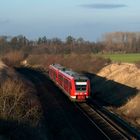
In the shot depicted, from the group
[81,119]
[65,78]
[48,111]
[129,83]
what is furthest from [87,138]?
[129,83]

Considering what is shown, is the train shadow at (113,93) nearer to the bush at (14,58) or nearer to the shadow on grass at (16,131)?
the shadow on grass at (16,131)

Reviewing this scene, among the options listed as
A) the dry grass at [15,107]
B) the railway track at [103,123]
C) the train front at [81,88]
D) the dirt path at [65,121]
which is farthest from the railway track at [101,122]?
the dry grass at [15,107]

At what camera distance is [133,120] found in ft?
109

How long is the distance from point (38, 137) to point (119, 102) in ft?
74.0

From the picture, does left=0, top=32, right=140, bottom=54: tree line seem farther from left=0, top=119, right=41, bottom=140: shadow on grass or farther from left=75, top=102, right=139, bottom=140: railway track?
left=0, top=119, right=41, bottom=140: shadow on grass

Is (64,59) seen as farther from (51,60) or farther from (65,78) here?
(65,78)

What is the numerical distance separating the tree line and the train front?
86346 mm

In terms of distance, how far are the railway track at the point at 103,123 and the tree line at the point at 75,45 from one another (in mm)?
88875

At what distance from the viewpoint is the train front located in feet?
133

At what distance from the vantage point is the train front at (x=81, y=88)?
40.7m

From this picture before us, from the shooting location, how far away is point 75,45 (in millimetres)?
149875

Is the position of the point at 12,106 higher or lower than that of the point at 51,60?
higher

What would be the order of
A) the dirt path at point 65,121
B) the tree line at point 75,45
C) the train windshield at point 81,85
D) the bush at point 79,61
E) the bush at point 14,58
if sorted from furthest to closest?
the tree line at point 75,45, the bush at point 14,58, the bush at point 79,61, the train windshield at point 81,85, the dirt path at point 65,121

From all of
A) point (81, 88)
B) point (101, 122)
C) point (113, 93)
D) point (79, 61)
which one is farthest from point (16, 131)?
point (79, 61)
